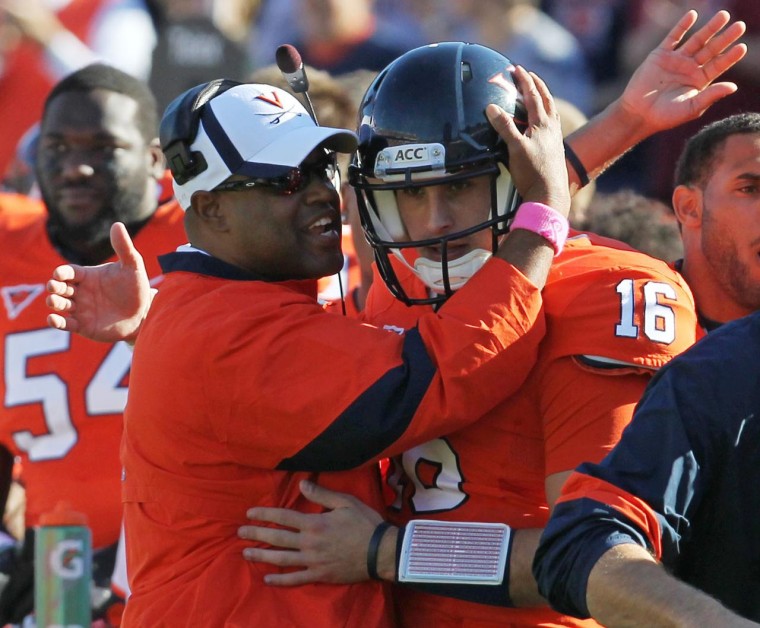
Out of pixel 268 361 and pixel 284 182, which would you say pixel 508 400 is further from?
pixel 284 182

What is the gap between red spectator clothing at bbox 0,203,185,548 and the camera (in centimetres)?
491

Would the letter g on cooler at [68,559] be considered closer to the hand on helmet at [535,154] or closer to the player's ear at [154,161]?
the hand on helmet at [535,154]

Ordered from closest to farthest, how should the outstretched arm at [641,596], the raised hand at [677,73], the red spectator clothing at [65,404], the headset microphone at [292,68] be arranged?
the outstretched arm at [641,596] < the headset microphone at [292,68] < the raised hand at [677,73] < the red spectator clothing at [65,404]

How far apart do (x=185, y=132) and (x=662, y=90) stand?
117 cm

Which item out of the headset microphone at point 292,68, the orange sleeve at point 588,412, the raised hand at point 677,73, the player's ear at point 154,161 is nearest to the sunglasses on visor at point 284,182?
the headset microphone at point 292,68

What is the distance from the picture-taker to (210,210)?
293 cm

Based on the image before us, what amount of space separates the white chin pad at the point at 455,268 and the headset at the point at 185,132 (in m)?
0.51

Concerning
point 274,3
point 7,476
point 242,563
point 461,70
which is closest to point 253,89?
point 461,70

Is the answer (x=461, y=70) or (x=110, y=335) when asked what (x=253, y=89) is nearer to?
(x=461, y=70)

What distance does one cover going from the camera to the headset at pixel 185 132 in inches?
114

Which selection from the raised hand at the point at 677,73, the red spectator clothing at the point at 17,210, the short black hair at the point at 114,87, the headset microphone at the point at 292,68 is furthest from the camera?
the red spectator clothing at the point at 17,210

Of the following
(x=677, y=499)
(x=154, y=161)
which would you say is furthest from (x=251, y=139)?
(x=154, y=161)

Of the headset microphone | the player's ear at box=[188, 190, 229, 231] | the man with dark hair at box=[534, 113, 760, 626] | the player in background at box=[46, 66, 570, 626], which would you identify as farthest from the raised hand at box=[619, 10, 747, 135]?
the man with dark hair at box=[534, 113, 760, 626]

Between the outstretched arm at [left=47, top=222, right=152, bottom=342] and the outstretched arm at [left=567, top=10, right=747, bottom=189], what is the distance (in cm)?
107
